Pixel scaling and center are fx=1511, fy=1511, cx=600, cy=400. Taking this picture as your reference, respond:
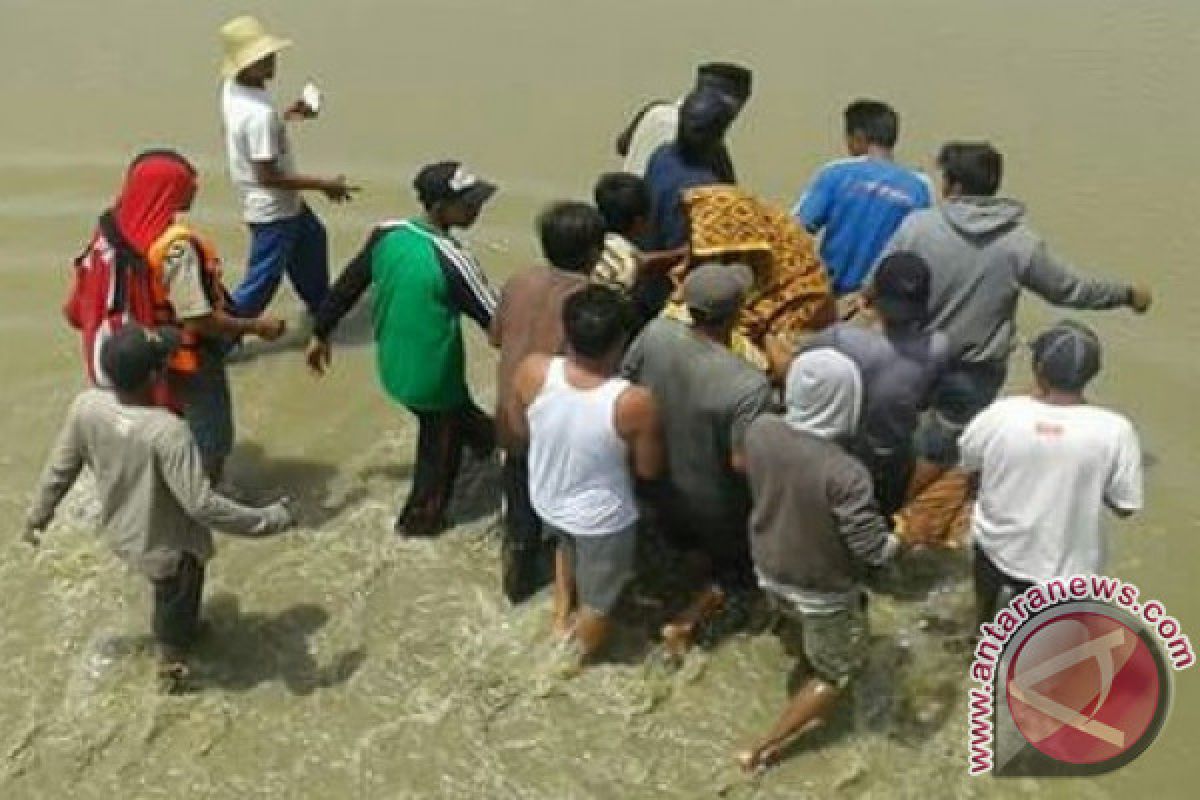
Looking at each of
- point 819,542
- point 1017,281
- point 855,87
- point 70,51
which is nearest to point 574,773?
point 819,542

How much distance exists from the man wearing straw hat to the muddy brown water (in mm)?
515

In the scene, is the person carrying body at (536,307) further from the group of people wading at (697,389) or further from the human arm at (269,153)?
the human arm at (269,153)

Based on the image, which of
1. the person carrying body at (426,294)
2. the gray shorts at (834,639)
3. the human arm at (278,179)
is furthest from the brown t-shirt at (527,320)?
the human arm at (278,179)

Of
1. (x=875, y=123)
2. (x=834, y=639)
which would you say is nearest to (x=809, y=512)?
(x=834, y=639)

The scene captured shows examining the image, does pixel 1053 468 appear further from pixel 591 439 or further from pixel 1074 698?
pixel 591 439

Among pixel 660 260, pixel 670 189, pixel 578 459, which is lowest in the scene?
pixel 578 459

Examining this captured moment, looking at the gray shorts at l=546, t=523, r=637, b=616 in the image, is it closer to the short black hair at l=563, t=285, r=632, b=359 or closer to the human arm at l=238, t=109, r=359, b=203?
the short black hair at l=563, t=285, r=632, b=359

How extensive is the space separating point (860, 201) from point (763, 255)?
31.3 inches

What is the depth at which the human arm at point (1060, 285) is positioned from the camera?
5.62 meters

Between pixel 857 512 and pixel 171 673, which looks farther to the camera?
pixel 171 673

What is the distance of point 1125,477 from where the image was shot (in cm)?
471

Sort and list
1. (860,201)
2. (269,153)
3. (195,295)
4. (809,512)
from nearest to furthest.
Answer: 1. (809,512)
2. (195,295)
3. (860,201)
4. (269,153)

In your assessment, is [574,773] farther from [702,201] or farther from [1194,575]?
A: [1194,575]

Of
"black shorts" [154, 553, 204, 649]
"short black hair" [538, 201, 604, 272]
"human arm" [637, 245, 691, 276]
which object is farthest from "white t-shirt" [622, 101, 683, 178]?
"black shorts" [154, 553, 204, 649]
